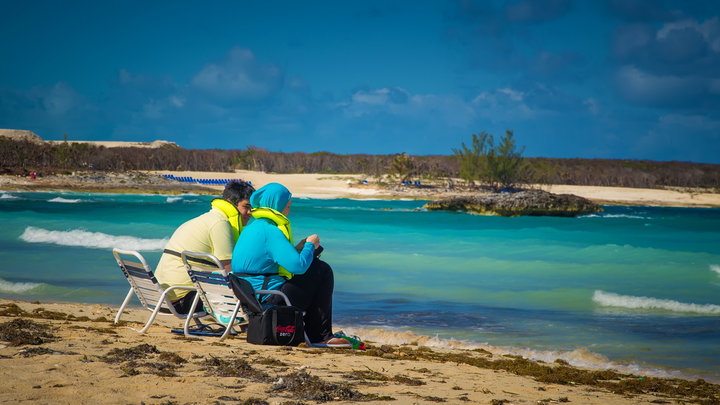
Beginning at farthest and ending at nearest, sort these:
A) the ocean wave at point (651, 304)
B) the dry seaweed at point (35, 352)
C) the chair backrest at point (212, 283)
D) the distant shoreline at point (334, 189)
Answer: the distant shoreline at point (334, 189)
the ocean wave at point (651, 304)
the chair backrest at point (212, 283)
the dry seaweed at point (35, 352)

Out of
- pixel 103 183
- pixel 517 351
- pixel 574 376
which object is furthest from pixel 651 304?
pixel 103 183

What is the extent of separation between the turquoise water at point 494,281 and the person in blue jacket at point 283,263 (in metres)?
2.20

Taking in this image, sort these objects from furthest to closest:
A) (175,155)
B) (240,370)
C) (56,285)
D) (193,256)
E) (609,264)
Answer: (175,155) → (609,264) → (56,285) → (193,256) → (240,370)

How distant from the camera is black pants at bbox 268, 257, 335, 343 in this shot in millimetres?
6172

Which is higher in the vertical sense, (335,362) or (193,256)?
(193,256)

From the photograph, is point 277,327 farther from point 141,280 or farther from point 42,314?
point 42,314

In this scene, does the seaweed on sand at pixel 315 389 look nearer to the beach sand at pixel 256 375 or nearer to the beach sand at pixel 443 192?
the beach sand at pixel 256 375

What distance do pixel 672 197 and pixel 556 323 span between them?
52.0m

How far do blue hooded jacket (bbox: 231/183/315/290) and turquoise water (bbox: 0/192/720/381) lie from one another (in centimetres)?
272

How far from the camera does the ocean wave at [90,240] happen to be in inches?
730

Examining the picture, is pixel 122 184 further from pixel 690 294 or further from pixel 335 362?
pixel 335 362

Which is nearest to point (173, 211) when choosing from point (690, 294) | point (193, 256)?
point (690, 294)

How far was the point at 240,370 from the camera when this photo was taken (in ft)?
16.7

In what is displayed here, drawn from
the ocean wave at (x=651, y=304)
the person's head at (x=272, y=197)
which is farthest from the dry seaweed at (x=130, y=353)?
the ocean wave at (x=651, y=304)
